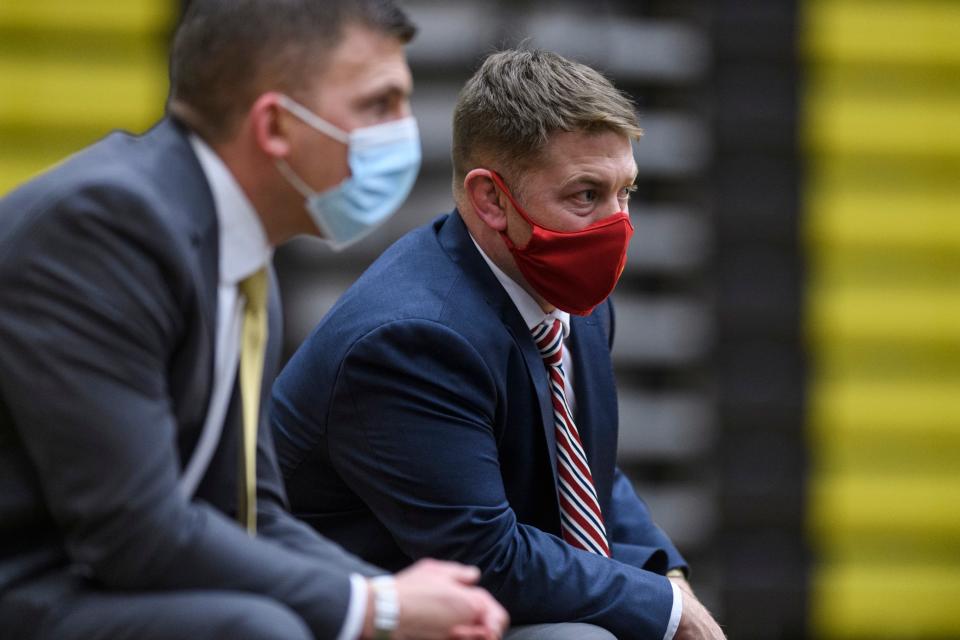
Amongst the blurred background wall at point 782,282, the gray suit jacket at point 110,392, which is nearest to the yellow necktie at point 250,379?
the gray suit jacket at point 110,392

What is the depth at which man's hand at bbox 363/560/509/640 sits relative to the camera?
230cm

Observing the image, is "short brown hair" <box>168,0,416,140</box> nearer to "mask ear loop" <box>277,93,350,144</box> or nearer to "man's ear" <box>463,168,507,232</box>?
"mask ear loop" <box>277,93,350,144</box>

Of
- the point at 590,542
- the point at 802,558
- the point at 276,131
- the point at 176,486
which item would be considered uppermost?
the point at 276,131

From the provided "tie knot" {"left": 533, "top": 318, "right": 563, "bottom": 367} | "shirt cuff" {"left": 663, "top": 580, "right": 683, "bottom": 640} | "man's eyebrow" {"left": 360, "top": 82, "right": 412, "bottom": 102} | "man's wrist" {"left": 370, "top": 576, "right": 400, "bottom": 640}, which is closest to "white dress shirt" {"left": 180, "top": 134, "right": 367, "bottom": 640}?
"man's eyebrow" {"left": 360, "top": 82, "right": 412, "bottom": 102}

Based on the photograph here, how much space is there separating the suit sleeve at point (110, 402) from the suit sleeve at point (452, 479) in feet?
2.21

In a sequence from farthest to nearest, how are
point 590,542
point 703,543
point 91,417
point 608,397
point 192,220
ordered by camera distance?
point 703,543 < point 608,397 < point 590,542 < point 192,220 < point 91,417

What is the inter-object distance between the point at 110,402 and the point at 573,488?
4.05 ft

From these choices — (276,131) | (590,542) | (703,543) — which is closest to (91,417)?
(276,131)

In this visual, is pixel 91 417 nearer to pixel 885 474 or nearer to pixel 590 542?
pixel 590 542

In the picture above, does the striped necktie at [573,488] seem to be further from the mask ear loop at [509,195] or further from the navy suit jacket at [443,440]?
the mask ear loop at [509,195]

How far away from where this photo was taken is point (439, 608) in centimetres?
231

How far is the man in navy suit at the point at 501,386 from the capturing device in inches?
117

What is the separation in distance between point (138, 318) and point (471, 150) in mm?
1204

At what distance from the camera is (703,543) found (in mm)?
6895
